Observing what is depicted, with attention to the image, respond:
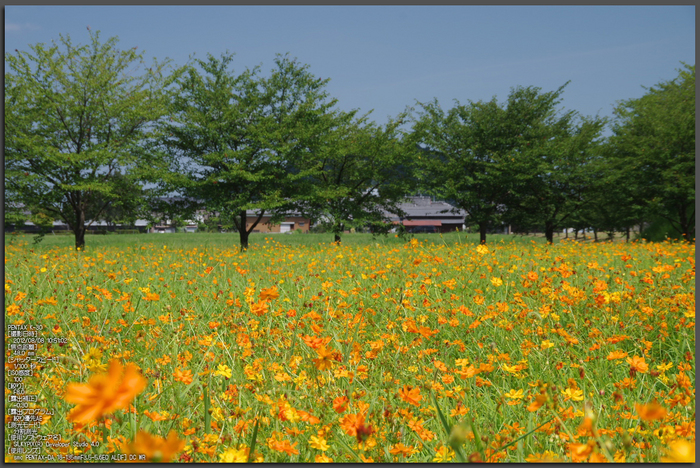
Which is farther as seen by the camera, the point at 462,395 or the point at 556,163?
the point at 556,163

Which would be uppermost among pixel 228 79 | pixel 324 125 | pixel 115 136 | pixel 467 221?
pixel 228 79

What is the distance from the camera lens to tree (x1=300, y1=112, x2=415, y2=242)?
13.4 m

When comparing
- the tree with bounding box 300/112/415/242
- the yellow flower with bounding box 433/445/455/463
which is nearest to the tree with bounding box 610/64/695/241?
the tree with bounding box 300/112/415/242

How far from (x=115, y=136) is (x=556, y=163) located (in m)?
15.6

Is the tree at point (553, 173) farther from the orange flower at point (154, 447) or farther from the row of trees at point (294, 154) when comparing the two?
the orange flower at point (154, 447)

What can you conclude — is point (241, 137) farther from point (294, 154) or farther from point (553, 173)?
point (553, 173)

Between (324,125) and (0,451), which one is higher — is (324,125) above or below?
above

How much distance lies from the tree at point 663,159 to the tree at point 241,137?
→ 1018 centimetres

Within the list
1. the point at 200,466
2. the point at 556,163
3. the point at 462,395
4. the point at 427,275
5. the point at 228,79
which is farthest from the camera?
the point at 556,163

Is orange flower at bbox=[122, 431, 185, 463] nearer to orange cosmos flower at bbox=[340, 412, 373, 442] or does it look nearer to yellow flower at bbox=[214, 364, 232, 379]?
orange cosmos flower at bbox=[340, 412, 373, 442]

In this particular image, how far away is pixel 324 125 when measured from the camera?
40.2 feet

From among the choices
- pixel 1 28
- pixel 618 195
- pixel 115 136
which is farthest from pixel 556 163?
pixel 1 28

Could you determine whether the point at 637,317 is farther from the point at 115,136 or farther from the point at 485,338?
the point at 115,136

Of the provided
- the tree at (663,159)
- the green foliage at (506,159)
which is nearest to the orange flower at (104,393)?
the tree at (663,159)
